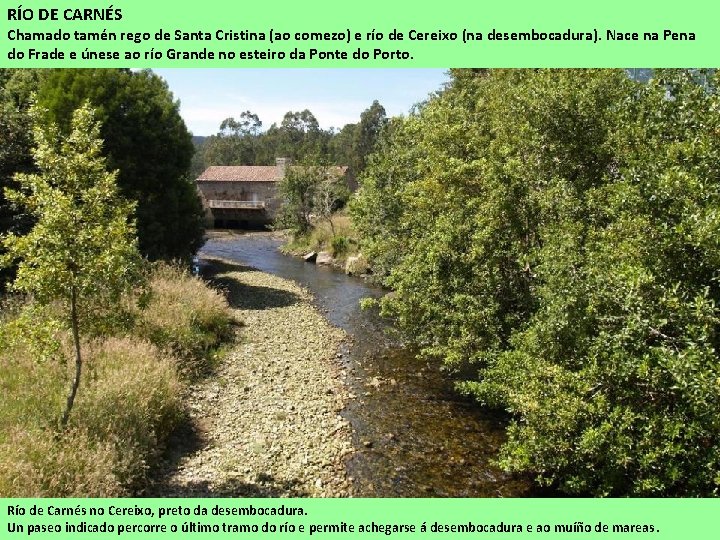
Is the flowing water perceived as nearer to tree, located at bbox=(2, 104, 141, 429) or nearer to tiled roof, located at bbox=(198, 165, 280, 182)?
tree, located at bbox=(2, 104, 141, 429)

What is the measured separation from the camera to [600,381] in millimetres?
8664

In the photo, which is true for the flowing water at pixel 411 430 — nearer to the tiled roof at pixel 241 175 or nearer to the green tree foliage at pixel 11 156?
the green tree foliage at pixel 11 156

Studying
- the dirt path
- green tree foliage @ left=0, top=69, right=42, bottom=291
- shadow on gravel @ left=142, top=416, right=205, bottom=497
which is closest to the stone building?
green tree foliage @ left=0, top=69, right=42, bottom=291

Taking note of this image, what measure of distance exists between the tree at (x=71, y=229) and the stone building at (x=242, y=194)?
2217 inches

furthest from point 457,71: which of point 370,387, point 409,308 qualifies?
point 370,387

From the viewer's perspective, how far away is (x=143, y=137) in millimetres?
25531

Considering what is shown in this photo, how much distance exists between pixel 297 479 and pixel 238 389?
4.87 m

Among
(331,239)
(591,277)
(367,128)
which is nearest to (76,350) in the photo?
(591,277)

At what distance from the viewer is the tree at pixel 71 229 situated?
8.30m

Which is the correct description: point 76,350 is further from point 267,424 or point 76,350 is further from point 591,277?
point 591,277

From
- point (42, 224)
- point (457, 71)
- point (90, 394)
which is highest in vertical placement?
point (457, 71)

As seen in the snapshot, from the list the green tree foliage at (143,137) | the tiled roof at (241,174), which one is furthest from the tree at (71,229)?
the tiled roof at (241,174)
